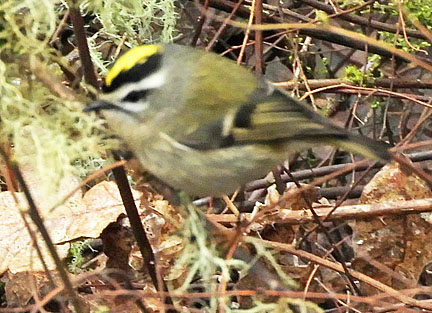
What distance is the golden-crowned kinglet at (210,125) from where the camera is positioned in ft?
4.06

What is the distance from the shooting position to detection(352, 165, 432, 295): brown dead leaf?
1572mm

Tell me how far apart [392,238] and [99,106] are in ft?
2.74

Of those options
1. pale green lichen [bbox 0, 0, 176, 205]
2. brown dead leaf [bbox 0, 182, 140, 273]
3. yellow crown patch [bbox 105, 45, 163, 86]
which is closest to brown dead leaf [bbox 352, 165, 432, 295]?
brown dead leaf [bbox 0, 182, 140, 273]

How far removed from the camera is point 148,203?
4.58 ft

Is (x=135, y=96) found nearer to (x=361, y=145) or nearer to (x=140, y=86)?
(x=140, y=86)

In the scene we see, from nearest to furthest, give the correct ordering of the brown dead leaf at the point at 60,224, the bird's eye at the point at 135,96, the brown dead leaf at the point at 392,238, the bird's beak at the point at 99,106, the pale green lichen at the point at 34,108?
1. the pale green lichen at the point at 34,108
2. the bird's beak at the point at 99,106
3. the bird's eye at the point at 135,96
4. the brown dead leaf at the point at 60,224
5. the brown dead leaf at the point at 392,238

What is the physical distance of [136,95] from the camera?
3.87ft

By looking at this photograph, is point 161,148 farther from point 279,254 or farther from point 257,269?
point 279,254

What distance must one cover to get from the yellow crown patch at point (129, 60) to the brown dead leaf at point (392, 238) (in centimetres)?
67

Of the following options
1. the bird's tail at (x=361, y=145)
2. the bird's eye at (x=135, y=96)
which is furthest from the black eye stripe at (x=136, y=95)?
the bird's tail at (x=361, y=145)

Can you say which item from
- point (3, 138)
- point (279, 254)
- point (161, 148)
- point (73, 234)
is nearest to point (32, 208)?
point (3, 138)

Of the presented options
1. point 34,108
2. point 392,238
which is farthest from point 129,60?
point 392,238

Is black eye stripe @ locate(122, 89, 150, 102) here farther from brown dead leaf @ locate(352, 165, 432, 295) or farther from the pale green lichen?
brown dead leaf @ locate(352, 165, 432, 295)

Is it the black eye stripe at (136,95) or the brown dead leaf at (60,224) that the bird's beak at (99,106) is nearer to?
the black eye stripe at (136,95)
